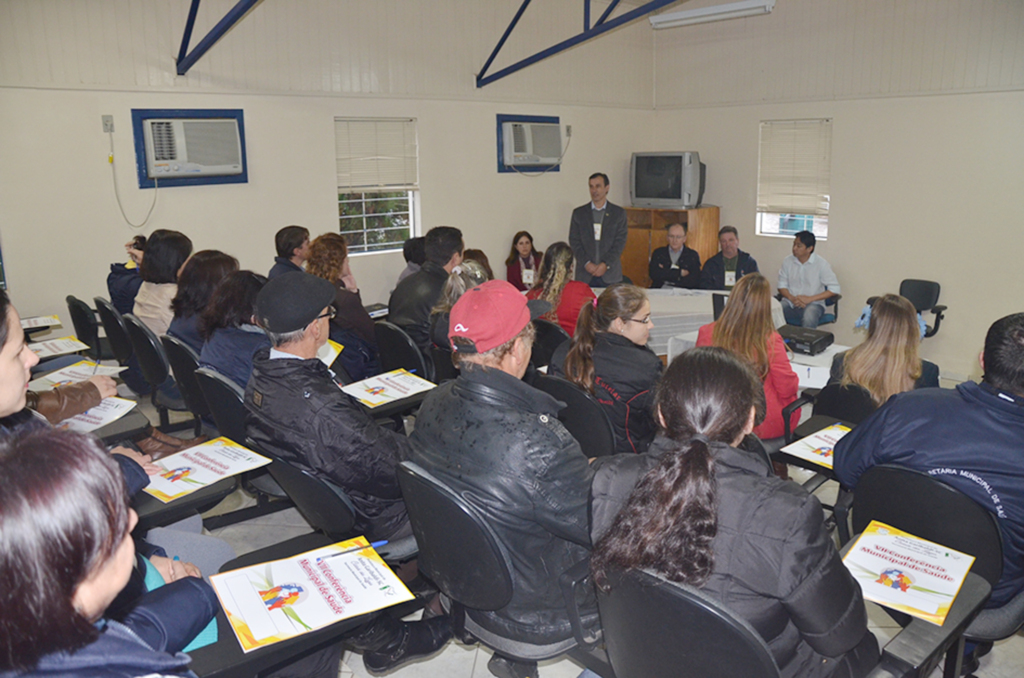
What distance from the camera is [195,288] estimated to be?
11.2ft

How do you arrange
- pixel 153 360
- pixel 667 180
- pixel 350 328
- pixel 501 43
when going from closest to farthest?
1. pixel 153 360
2. pixel 350 328
3. pixel 501 43
4. pixel 667 180

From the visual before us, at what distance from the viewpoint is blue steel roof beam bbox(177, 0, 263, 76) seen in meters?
4.59

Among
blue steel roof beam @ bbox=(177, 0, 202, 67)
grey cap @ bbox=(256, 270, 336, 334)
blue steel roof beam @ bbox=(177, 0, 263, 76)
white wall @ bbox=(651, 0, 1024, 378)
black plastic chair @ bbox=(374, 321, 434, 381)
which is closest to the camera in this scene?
grey cap @ bbox=(256, 270, 336, 334)

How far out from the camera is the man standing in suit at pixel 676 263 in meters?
7.29

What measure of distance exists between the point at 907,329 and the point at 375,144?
15.8 feet

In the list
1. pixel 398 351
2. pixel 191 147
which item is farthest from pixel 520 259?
pixel 398 351

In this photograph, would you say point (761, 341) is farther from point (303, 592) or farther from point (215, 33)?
point (215, 33)

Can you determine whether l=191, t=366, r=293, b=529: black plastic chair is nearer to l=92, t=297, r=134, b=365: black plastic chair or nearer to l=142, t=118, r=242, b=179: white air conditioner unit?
l=92, t=297, r=134, b=365: black plastic chair

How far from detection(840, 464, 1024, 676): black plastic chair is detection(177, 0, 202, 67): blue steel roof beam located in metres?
4.78

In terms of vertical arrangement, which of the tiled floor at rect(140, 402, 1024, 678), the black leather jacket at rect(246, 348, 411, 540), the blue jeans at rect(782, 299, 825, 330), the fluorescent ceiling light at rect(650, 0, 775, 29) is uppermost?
the fluorescent ceiling light at rect(650, 0, 775, 29)

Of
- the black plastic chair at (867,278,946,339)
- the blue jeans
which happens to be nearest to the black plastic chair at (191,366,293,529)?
the blue jeans

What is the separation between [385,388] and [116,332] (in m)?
2.12

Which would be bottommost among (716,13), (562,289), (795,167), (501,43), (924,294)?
(924,294)

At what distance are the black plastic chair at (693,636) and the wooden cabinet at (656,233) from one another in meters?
6.55
